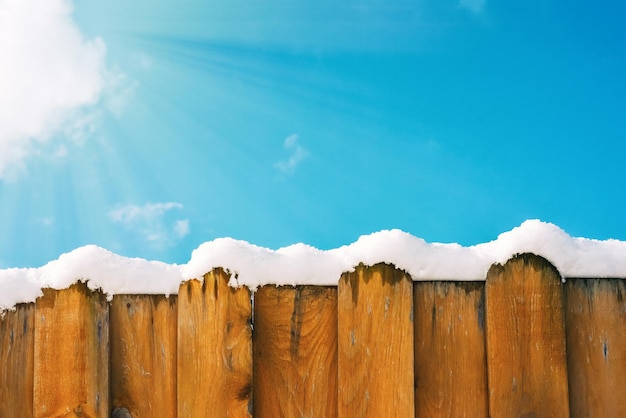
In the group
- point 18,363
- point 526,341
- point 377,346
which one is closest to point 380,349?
point 377,346

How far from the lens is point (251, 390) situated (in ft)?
6.67

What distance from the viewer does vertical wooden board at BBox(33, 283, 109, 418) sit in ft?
6.97

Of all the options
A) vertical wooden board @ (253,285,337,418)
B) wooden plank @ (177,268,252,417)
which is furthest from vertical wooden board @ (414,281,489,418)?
wooden plank @ (177,268,252,417)

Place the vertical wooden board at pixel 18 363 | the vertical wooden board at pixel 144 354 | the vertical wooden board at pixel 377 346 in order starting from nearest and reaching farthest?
the vertical wooden board at pixel 377 346
the vertical wooden board at pixel 144 354
the vertical wooden board at pixel 18 363

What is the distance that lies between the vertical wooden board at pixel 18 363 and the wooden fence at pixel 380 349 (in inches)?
10.0

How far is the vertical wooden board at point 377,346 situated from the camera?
1964 millimetres

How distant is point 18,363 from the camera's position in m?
2.30

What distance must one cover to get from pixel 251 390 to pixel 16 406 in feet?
3.16

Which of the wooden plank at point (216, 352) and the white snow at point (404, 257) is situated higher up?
the white snow at point (404, 257)

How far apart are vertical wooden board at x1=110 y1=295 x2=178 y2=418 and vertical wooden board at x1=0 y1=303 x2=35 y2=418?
369 mm

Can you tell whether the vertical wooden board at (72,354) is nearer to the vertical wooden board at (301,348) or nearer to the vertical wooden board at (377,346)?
the vertical wooden board at (301,348)

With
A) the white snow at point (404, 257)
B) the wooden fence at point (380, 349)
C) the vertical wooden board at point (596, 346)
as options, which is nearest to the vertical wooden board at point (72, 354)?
the wooden fence at point (380, 349)

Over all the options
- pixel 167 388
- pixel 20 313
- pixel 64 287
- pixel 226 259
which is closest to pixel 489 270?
pixel 226 259

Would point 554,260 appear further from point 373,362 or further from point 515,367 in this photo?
point 373,362
